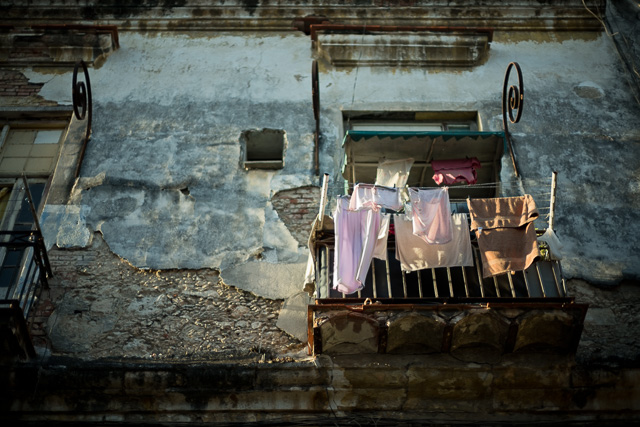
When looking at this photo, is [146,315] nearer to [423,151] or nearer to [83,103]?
[83,103]

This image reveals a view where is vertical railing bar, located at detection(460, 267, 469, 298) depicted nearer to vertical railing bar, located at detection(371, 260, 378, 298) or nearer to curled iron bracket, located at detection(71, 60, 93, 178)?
vertical railing bar, located at detection(371, 260, 378, 298)

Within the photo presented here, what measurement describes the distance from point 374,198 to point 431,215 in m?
0.56

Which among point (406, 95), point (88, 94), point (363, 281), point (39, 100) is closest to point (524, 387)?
point (363, 281)

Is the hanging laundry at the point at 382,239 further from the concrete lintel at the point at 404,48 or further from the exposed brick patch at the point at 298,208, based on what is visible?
the concrete lintel at the point at 404,48

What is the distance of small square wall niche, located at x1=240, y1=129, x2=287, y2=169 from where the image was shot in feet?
30.3

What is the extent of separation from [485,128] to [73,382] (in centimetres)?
543

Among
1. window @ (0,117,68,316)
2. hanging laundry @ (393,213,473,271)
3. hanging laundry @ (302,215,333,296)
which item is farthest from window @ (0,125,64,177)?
hanging laundry @ (393,213,473,271)

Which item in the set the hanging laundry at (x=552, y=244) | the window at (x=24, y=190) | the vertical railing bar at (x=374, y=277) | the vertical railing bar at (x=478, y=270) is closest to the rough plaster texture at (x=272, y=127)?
the window at (x=24, y=190)

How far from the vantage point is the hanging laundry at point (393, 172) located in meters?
8.43

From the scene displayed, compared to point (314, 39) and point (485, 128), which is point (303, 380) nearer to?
point (485, 128)

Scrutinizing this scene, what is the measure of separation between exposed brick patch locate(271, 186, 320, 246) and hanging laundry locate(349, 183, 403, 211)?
935 mm

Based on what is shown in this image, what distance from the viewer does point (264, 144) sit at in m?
9.35

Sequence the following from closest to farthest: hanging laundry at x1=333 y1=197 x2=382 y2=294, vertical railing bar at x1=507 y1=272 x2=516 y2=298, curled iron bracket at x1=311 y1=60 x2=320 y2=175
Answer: hanging laundry at x1=333 y1=197 x2=382 y2=294, vertical railing bar at x1=507 y1=272 x2=516 y2=298, curled iron bracket at x1=311 y1=60 x2=320 y2=175

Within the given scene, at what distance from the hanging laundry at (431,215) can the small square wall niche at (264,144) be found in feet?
7.14
